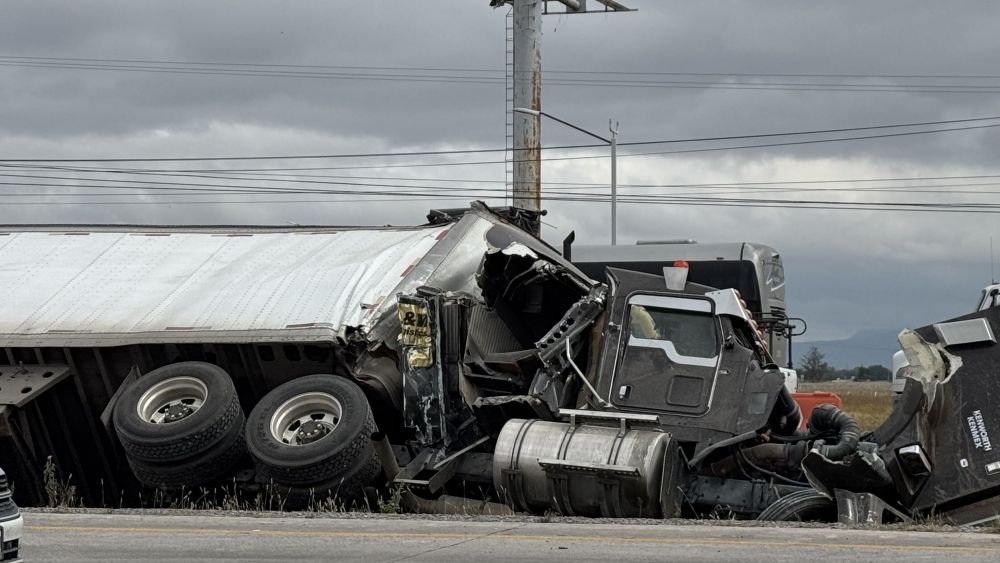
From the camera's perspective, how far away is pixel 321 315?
12023 millimetres

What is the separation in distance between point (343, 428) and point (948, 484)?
4.82m

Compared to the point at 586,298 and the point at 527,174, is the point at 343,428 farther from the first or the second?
the point at 527,174

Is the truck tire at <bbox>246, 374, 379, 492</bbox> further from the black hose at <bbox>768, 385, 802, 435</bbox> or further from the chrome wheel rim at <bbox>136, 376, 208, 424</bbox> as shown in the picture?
the black hose at <bbox>768, 385, 802, 435</bbox>

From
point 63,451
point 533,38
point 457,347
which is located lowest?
point 63,451

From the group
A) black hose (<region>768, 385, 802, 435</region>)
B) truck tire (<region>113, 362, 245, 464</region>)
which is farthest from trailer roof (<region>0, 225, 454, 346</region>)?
black hose (<region>768, 385, 802, 435</region>)

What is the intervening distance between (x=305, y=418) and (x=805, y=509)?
434 centimetres

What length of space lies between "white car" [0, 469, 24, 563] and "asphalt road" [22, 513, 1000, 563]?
1.44 m

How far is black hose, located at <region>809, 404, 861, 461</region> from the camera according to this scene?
33.0ft

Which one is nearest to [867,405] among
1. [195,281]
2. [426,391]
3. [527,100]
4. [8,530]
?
[527,100]

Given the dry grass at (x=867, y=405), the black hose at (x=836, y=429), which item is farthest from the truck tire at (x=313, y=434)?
the dry grass at (x=867, y=405)

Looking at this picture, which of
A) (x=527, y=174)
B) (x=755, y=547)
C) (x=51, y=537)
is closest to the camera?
(x=755, y=547)

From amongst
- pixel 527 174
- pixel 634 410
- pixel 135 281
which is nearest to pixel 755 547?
pixel 634 410

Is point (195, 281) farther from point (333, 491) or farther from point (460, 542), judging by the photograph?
point (460, 542)

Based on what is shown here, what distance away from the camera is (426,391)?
1145cm
